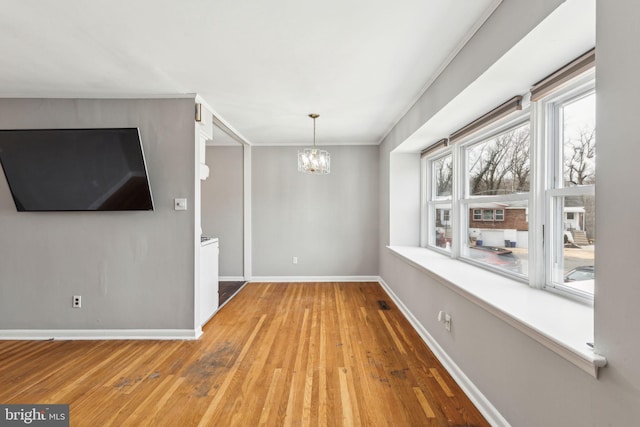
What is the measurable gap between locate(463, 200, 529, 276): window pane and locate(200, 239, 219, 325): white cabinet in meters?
2.78

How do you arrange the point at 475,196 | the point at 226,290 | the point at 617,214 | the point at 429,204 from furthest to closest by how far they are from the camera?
1. the point at 226,290
2. the point at 429,204
3. the point at 475,196
4. the point at 617,214

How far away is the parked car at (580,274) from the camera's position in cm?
157

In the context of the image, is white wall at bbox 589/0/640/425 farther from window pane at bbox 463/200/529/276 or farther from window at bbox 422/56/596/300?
window pane at bbox 463/200/529/276

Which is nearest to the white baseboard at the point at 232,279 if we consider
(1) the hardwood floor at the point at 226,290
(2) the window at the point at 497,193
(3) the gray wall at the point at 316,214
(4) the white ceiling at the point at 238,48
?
(1) the hardwood floor at the point at 226,290

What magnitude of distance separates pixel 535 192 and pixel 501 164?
610mm

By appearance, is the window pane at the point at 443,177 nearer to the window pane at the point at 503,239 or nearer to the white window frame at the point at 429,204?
the white window frame at the point at 429,204

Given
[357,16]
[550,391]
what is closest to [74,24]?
[357,16]

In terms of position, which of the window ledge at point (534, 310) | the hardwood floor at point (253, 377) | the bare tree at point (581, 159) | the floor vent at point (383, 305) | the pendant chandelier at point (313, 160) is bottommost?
the hardwood floor at point (253, 377)

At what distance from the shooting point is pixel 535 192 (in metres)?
1.87

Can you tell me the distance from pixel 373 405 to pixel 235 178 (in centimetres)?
400

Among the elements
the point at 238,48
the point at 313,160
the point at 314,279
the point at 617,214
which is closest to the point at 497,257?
the point at 617,214

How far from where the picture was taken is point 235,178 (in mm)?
4906

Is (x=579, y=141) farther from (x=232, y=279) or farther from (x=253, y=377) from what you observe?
(x=232, y=279)

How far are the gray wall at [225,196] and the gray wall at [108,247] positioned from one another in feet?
6.76
